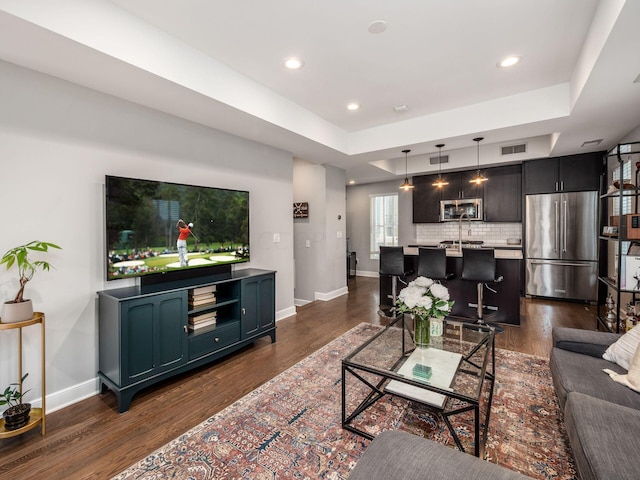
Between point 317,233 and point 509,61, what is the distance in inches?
143

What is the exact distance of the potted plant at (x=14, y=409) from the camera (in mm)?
1959

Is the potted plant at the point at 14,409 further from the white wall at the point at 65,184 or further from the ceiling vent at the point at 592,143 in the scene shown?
the ceiling vent at the point at 592,143

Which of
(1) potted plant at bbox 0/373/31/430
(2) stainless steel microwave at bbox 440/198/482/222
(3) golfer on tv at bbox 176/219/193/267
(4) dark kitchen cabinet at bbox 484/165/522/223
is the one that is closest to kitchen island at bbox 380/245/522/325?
(4) dark kitchen cabinet at bbox 484/165/522/223

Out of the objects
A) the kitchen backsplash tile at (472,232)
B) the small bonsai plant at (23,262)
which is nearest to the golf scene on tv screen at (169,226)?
the small bonsai plant at (23,262)

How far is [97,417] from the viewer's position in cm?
227

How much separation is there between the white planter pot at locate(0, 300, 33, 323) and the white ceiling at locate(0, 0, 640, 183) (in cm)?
163

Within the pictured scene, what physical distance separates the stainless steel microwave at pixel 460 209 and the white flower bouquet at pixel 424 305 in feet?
14.0

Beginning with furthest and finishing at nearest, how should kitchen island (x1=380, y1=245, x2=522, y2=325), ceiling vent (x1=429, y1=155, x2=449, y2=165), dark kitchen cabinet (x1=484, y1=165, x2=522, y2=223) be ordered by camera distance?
ceiling vent (x1=429, y1=155, x2=449, y2=165), dark kitchen cabinet (x1=484, y1=165, x2=522, y2=223), kitchen island (x1=380, y1=245, x2=522, y2=325)

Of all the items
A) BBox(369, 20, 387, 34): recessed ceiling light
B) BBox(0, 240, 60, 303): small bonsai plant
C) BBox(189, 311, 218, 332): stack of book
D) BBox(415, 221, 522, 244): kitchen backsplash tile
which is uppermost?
BBox(369, 20, 387, 34): recessed ceiling light

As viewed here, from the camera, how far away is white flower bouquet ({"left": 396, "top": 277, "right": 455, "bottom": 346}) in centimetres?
220

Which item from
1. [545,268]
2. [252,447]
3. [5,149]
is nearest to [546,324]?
[545,268]

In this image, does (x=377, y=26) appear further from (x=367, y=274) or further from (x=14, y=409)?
(x=367, y=274)

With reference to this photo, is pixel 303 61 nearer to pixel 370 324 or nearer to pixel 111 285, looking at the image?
pixel 111 285

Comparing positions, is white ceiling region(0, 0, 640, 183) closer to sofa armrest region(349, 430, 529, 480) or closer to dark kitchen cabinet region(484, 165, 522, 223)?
dark kitchen cabinet region(484, 165, 522, 223)
